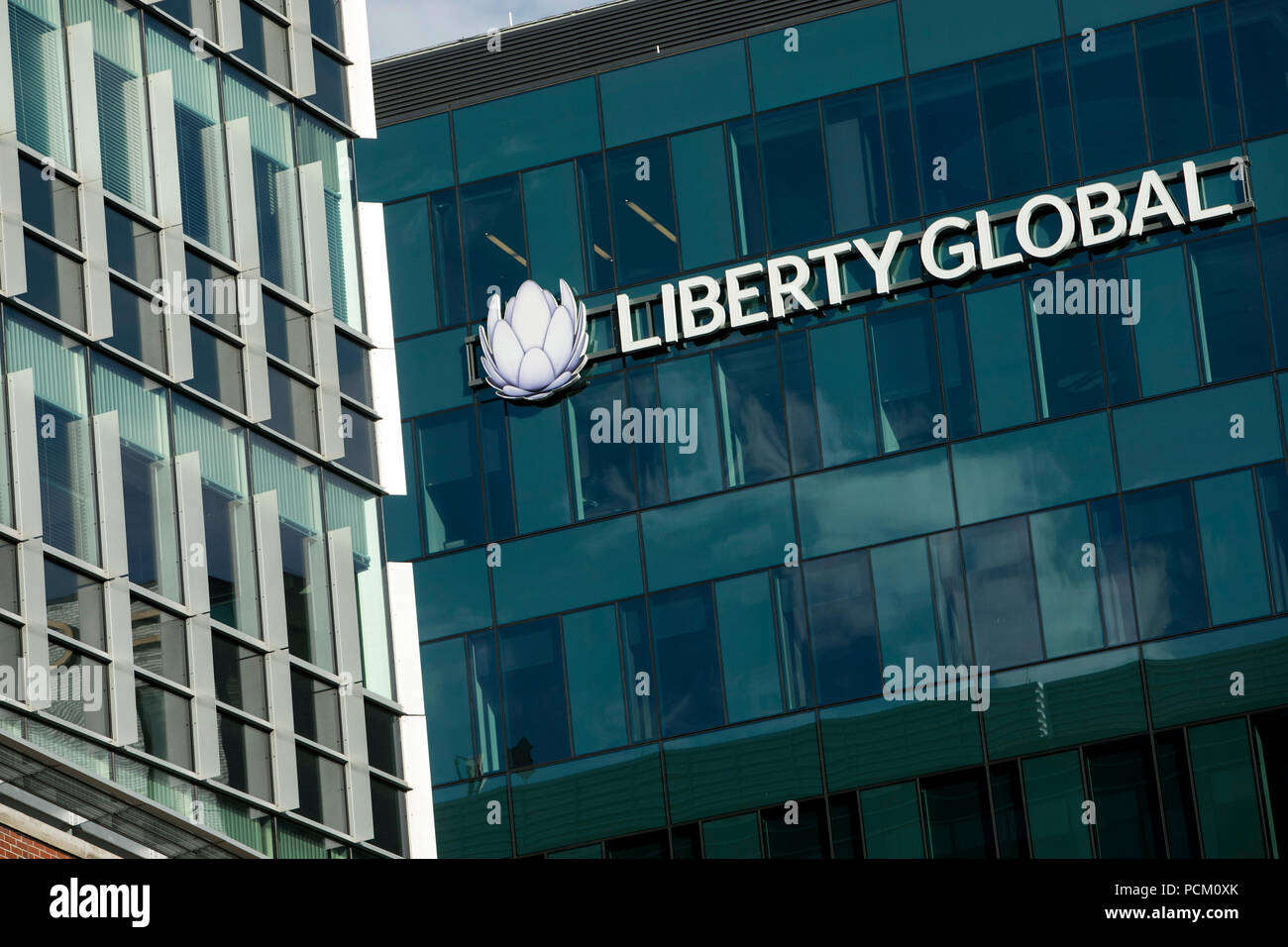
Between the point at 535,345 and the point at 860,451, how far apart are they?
6541mm

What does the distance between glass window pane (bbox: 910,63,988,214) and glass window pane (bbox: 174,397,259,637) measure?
596 inches

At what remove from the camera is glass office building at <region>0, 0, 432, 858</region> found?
25.9 metres

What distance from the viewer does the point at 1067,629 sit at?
3772 centimetres

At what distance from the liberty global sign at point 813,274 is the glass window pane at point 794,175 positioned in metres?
0.50

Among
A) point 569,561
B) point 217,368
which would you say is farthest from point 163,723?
point 569,561

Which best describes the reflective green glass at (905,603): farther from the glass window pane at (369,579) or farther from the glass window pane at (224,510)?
the glass window pane at (224,510)

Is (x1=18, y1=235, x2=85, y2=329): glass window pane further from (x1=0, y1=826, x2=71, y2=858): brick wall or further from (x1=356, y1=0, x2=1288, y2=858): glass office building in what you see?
(x1=356, y1=0, x2=1288, y2=858): glass office building

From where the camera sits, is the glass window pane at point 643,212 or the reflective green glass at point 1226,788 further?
the glass window pane at point 643,212

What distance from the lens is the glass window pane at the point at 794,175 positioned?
134ft

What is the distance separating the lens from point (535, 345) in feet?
138
